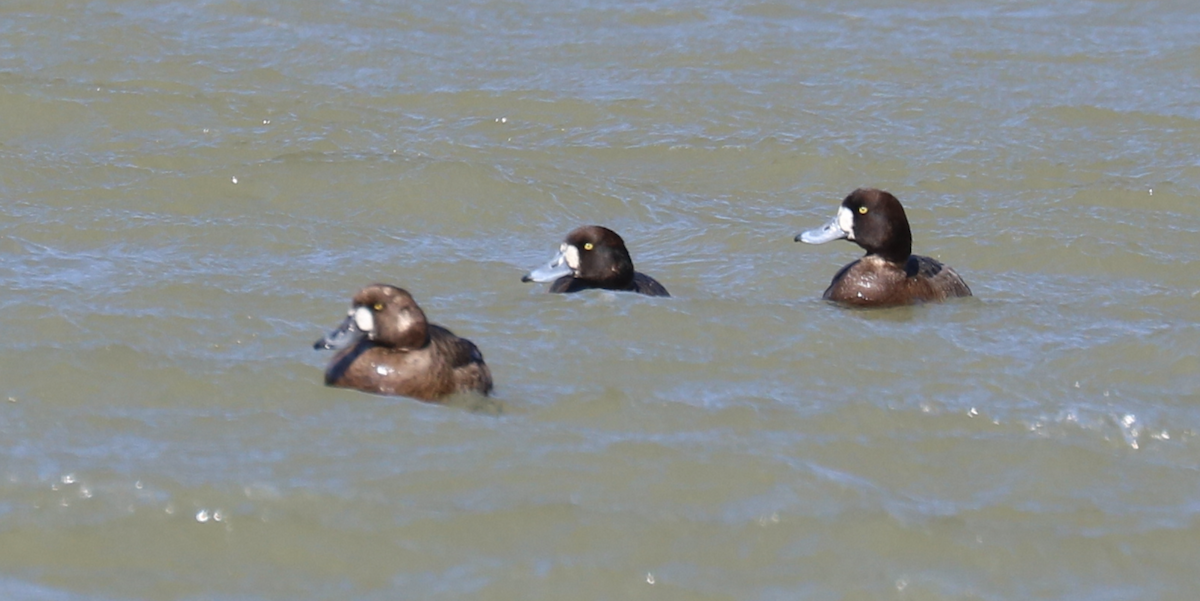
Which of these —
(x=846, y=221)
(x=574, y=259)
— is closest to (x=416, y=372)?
(x=574, y=259)

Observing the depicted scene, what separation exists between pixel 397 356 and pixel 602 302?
1822 mm

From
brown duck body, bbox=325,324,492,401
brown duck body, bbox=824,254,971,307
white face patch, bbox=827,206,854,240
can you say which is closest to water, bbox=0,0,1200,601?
brown duck body, bbox=325,324,492,401

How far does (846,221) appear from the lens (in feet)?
32.7

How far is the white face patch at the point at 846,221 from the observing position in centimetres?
997

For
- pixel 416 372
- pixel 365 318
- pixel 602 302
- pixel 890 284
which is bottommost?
pixel 890 284

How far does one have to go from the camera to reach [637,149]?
12.9m

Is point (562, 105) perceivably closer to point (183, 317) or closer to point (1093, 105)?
point (1093, 105)

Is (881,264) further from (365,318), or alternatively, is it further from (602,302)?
(365,318)

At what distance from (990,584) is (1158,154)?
27.0 feet

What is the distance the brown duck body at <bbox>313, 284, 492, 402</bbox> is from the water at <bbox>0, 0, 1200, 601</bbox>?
130 millimetres

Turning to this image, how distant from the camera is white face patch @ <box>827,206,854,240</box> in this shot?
32.7ft

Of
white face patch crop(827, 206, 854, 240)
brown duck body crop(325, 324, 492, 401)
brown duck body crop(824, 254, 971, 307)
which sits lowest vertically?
brown duck body crop(824, 254, 971, 307)

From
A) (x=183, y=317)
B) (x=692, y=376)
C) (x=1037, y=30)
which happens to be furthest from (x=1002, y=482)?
(x=1037, y=30)

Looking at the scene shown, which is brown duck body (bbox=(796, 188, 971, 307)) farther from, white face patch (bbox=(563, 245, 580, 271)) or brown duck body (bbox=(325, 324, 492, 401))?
brown duck body (bbox=(325, 324, 492, 401))
